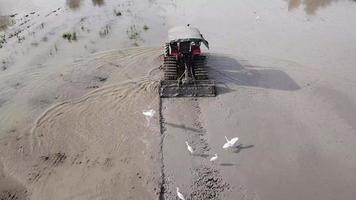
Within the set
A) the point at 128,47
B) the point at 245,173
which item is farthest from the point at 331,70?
the point at 128,47

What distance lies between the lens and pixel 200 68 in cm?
1436

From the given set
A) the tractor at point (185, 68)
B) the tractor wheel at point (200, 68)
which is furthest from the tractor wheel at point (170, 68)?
the tractor wheel at point (200, 68)

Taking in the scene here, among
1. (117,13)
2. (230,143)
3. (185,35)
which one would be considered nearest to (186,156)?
(230,143)

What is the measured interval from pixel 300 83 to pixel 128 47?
7855 mm

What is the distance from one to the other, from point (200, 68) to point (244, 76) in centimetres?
197

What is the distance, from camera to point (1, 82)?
46.5ft

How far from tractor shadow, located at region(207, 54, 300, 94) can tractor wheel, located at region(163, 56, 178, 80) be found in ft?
5.13

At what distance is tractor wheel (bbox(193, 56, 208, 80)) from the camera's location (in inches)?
→ 551

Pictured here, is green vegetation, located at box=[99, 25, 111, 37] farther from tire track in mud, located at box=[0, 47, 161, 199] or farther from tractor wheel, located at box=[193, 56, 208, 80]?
Answer: tractor wheel, located at box=[193, 56, 208, 80]

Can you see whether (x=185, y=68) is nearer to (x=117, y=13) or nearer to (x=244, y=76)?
(x=244, y=76)

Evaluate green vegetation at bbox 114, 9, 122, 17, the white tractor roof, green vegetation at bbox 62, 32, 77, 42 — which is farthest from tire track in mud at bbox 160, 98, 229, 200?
green vegetation at bbox 114, 9, 122, 17

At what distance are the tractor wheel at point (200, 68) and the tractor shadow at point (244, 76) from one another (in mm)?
570

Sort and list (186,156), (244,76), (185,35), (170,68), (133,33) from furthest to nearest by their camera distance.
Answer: (133,33), (244,76), (170,68), (185,35), (186,156)

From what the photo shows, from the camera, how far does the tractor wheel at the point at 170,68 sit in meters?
14.0
